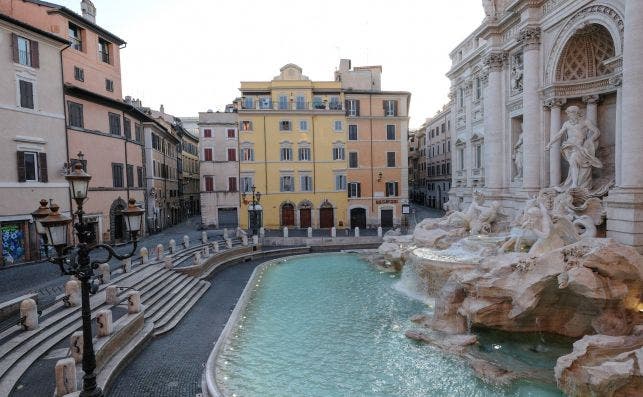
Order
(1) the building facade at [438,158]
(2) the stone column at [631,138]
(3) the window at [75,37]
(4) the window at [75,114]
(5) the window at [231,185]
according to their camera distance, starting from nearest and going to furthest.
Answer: (2) the stone column at [631,138] < (4) the window at [75,114] < (3) the window at [75,37] < (5) the window at [231,185] < (1) the building facade at [438,158]

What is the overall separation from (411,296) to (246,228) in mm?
20934

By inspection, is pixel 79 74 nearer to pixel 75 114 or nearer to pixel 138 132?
pixel 75 114

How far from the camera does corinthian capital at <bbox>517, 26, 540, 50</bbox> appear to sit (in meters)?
17.0

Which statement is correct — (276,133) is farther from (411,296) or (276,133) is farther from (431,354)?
(431,354)

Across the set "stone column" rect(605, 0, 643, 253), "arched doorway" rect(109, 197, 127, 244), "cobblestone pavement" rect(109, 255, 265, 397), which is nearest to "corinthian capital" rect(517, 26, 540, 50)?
"stone column" rect(605, 0, 643, 253)

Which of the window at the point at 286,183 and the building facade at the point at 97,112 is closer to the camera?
the building facade at the point at 97,112

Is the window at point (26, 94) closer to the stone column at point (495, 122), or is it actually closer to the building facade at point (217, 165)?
the building facade at point (217, 165)

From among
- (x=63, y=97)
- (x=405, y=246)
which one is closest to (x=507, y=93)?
(x=405, y=246)

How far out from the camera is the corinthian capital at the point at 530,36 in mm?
17047

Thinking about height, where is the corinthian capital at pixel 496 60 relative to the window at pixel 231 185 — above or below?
above

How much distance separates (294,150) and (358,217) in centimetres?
887

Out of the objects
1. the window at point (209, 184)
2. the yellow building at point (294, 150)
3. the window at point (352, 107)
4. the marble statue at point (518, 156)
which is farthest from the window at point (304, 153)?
the marble statue at point (518, 156)

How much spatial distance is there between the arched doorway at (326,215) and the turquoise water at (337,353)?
18.1 m

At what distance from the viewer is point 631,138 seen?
11.8 meters
